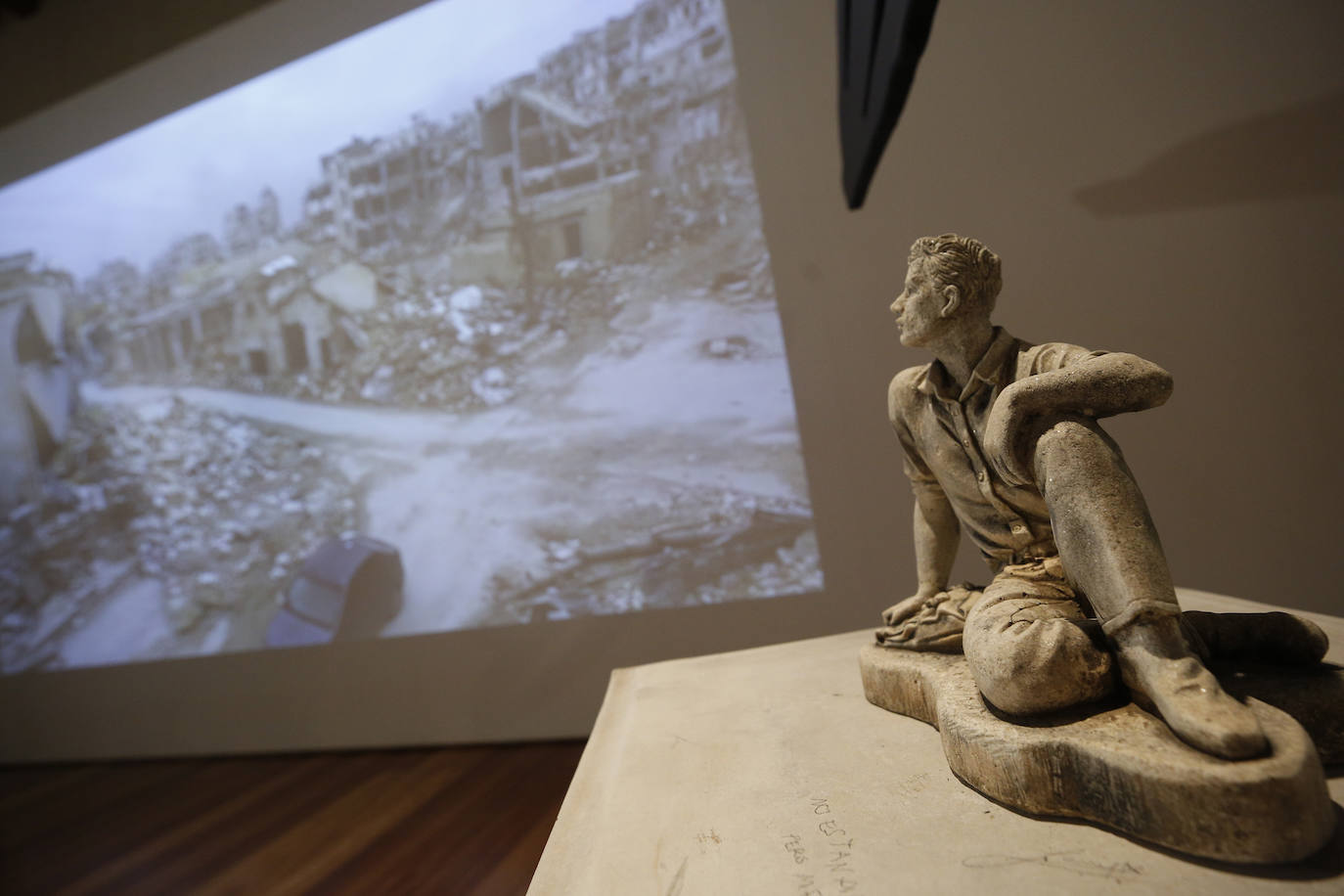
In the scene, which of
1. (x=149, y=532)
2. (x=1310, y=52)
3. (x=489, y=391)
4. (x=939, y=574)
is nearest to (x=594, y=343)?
(x=489, y=391)

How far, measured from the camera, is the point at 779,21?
3.44 m

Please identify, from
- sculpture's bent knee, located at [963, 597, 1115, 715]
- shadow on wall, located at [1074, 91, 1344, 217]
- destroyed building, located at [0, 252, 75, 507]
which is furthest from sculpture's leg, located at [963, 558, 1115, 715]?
destroyed building, located at [0, 252, 75, 507]

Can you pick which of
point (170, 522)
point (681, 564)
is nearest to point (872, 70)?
point (681, 564)

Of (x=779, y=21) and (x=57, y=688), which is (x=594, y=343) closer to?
(x=779, y=21)

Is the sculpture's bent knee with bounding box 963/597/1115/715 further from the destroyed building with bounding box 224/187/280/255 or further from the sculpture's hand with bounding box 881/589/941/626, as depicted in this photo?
the destroyed building with bounding box 224/187/280/255

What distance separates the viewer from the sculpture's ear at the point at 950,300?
1.72 metres

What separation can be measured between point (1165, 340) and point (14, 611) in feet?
23.2

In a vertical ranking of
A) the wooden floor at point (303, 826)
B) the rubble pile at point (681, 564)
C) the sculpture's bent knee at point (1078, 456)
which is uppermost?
the sculpture's bent knee at point (1078, 456)

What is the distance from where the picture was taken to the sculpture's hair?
173 centimetres

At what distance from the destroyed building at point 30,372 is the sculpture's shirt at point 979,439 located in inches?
223

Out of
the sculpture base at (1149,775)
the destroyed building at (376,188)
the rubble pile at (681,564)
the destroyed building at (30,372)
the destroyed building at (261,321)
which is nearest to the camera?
the sculpture base at (1149,775)

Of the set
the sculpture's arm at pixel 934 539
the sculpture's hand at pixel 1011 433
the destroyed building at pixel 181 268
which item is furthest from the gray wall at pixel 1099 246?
the destroyed building at pixel 181 268

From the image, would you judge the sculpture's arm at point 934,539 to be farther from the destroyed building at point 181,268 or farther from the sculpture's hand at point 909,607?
the destroyed building at point 181,268

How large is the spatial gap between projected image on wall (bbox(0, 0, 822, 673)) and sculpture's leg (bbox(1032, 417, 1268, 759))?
1.97 meters
